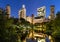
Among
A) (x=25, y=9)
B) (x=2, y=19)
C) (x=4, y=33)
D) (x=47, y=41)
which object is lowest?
(x=47, y=41)

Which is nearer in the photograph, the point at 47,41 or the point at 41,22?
the point at 47,41

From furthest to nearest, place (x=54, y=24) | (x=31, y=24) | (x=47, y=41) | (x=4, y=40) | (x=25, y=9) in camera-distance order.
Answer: (x=25, y=9), (x=31, y=24), (x=47, y=41), (x=54, y=24), (x=4, y=40)

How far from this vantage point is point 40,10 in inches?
762

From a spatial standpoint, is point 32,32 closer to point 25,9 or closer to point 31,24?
point 31,24

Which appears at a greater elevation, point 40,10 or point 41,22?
point 40,10

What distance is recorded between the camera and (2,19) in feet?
37.2

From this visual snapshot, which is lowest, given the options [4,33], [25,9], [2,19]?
[4,33]

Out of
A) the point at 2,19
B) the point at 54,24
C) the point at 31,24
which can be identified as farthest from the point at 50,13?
the point at 2,19

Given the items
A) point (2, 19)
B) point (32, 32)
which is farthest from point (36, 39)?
point (2, 19)

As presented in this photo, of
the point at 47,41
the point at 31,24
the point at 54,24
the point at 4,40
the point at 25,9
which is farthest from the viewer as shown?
the point at 25,9

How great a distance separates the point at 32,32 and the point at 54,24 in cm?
329

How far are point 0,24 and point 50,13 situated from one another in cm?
863

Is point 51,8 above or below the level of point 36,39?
above

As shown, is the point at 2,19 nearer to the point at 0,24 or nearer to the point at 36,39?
the point at 0,24
